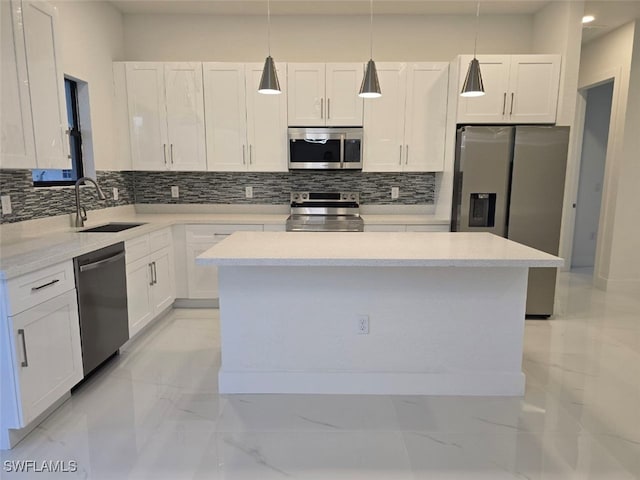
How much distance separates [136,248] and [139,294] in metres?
0.37

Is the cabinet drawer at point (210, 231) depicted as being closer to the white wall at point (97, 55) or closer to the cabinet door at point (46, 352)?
the white wall at point (97, 55)

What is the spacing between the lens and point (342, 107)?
4.02 metres

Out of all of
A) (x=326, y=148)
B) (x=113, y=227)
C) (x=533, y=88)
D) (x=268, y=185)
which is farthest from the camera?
(x=268, y=185)

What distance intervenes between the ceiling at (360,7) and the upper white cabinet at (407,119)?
593 millimetres

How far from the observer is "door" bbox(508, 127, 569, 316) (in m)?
3.54

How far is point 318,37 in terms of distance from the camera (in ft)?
14.0

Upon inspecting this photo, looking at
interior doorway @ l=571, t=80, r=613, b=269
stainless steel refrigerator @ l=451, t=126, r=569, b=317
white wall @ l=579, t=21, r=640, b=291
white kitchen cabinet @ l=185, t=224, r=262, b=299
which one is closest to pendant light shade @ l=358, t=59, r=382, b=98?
stainless steel refrigerator @ l=451, t=126, r=569, b=317

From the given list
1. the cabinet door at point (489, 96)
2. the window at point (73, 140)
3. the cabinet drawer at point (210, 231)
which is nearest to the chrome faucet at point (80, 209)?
the window at point (73, 140)

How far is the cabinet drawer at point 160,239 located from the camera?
3457 millimetres

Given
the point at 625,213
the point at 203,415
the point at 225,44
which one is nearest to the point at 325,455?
the point at 203,415

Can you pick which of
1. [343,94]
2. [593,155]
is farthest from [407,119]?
[593,155]

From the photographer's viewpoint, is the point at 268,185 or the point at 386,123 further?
the point at 268,185

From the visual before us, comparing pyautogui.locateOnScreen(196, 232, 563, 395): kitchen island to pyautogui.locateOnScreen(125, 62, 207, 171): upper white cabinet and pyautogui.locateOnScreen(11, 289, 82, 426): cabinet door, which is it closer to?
pyautogui.locateOnScreen(11, 289, 82, 426): cabinet door

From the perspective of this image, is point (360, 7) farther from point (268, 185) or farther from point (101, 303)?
point (101, 303)
